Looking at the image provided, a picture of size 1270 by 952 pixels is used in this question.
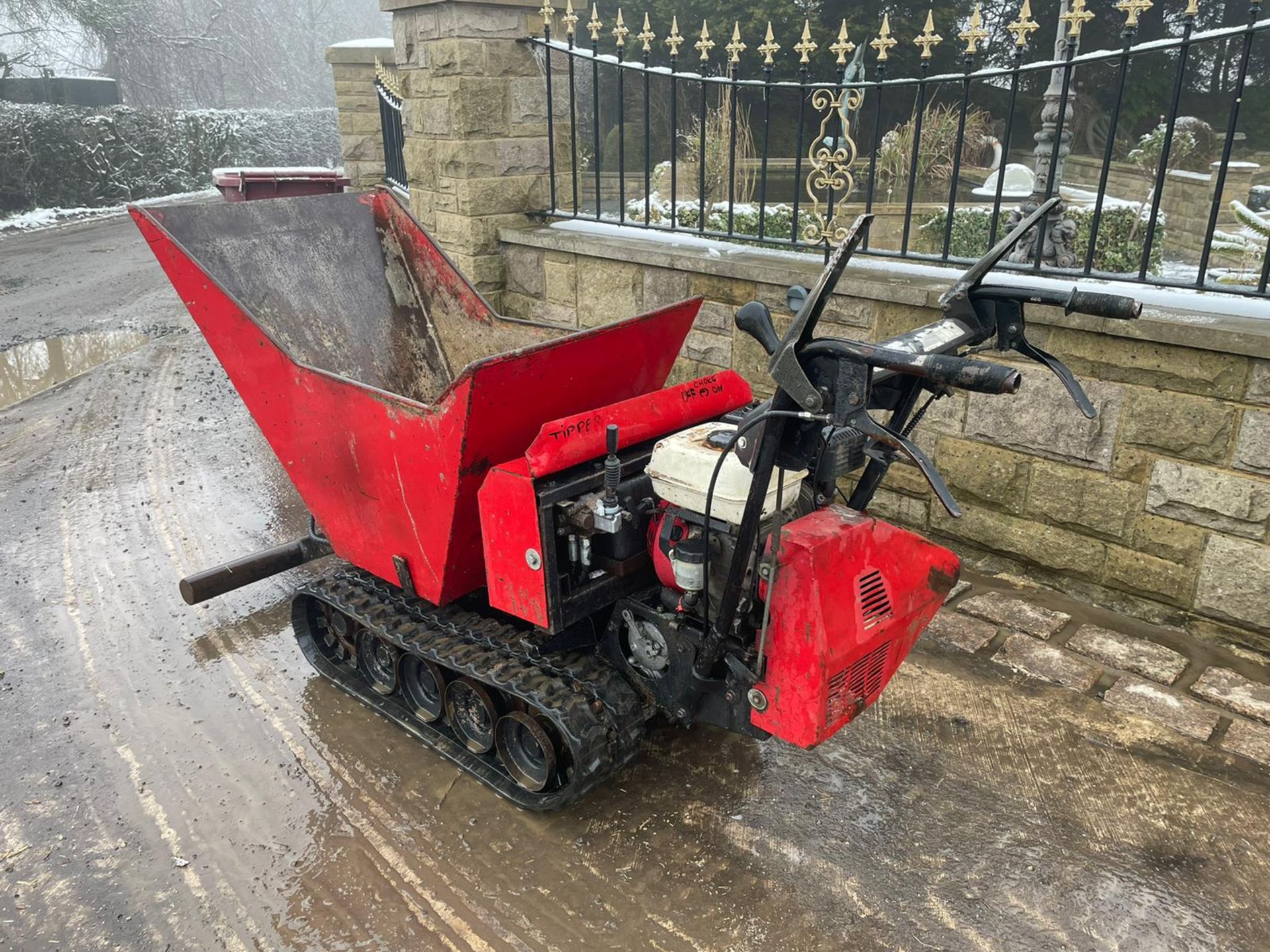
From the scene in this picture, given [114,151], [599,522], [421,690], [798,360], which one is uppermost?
[114,151]

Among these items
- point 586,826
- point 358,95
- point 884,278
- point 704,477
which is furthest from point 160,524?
point 358,95

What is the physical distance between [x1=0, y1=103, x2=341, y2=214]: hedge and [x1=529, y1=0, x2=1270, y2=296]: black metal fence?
10317mm

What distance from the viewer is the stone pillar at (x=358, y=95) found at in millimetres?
11195

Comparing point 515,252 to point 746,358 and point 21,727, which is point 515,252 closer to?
point 746,358

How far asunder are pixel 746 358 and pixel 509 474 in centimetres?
267

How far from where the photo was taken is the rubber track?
117 inches

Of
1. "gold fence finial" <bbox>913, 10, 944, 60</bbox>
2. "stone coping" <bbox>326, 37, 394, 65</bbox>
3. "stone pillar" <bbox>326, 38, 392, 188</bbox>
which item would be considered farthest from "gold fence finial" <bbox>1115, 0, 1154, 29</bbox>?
"stone coping" <bbox>326, 37, 394, 65</bbox>

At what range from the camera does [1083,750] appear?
133 inches

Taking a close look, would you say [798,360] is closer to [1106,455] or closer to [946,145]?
[1106,455]

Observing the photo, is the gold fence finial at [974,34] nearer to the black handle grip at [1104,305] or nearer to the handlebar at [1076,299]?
the handlebar at [1076,299]

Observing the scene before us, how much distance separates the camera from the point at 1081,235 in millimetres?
9609

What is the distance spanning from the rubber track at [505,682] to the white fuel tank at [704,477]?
0.73 metres

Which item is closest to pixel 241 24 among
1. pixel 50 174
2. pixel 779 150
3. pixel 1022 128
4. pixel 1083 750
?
pixel 50 174

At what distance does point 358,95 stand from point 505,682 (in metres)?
10.3
